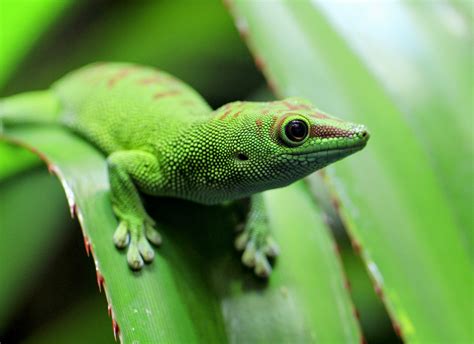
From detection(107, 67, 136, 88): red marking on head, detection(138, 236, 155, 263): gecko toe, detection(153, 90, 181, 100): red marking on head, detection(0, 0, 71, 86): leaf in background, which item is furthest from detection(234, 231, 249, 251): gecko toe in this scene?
detection(0, 0, 71, 86): leaf in background

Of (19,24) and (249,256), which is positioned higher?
(19,24)

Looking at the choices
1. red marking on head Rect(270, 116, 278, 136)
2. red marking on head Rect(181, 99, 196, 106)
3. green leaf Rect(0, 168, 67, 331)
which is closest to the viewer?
red marking on head Rect(270, 116, 278, 136)

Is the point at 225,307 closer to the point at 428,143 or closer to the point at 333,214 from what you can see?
the point at 428,143

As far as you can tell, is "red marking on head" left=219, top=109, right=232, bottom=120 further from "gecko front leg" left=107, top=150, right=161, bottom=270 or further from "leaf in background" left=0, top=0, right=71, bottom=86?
"leaf in background" left=0, top=0, right=71, bottom=86

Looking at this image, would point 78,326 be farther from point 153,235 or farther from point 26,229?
point 153,235

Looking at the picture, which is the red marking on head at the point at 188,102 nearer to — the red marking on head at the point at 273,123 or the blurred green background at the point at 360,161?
the blurred green background at the point at 360,161

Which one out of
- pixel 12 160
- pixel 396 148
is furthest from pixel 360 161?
pixel 12 160

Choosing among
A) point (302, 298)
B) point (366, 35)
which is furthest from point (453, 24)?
point (302, 298)
